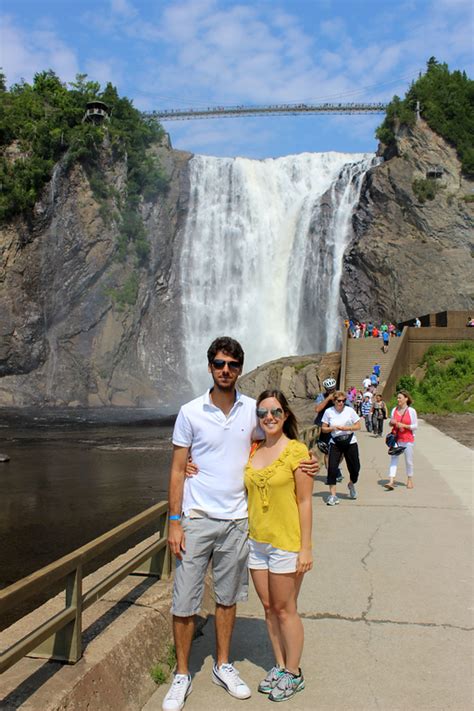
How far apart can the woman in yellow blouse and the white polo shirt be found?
9 cm

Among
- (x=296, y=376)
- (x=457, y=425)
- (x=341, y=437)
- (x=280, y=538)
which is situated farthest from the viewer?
(x=296, y=376)

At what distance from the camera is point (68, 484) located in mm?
16875

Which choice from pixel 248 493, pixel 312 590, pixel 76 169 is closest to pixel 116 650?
pixel 248 493

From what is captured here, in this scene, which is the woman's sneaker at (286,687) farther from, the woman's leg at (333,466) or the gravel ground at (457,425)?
the gravel ground at (457,425)

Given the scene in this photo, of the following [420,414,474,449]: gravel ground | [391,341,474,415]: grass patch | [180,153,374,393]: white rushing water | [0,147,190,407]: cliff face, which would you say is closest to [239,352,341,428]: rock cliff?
[391,341,474,415]: grass patch

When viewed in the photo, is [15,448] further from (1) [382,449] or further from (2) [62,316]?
(2) [62,316]

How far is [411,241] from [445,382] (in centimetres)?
2213

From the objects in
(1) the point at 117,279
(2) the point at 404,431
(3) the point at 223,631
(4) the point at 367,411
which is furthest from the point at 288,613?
(1) the point at 117,279

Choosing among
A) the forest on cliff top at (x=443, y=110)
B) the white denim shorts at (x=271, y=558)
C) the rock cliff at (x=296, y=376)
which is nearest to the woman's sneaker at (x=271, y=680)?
the white denim shorts at (x=271, y=558)

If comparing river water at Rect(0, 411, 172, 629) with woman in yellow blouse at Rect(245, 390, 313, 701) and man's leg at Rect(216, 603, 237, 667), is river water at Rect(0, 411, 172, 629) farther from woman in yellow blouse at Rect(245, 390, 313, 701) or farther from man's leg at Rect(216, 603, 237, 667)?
woman in yellow blouse at Rect(245, 390, 313, 701)

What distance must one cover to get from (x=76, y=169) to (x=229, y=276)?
15588 millimetres

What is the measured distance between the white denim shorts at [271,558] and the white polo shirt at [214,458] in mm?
228

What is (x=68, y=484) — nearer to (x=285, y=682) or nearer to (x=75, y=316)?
(x=285, y=682)

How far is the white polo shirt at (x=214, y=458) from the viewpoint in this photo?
13.0 feet
